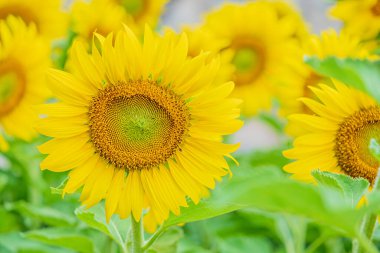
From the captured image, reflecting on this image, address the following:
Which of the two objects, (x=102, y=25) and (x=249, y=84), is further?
(x=249, y=84)

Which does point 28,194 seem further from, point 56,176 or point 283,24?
point 283,24

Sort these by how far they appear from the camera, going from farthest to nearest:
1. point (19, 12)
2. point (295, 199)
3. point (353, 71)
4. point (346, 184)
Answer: point (19, 12), point (346, 184), point (353, 71), point (295, 199)

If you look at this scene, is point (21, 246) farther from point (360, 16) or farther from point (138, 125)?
point (360, 16)

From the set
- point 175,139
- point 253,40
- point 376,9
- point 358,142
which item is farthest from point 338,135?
point 253,40

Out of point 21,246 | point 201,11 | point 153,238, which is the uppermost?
point 201,11

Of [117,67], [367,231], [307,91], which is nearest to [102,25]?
[307,91]

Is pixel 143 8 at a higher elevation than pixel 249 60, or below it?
higher
